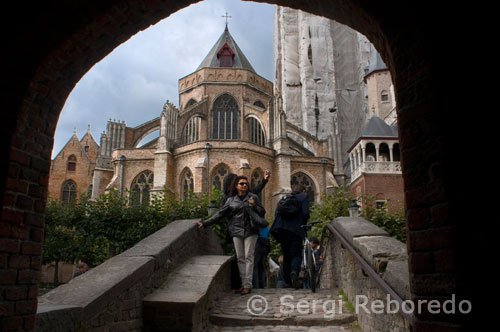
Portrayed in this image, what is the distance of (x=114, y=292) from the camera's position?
12.8 ft

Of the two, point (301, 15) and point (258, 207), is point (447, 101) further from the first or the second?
point (301, 15)

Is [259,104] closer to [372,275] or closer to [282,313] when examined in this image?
[282,313]

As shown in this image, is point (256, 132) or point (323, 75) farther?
point (323, 75)

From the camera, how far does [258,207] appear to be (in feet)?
21.2

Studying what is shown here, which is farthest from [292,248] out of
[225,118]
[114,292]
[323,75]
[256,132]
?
[323,75]

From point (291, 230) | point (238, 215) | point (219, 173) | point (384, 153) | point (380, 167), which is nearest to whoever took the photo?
point (238, 215)

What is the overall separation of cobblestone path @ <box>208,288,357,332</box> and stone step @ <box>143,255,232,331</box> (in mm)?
258

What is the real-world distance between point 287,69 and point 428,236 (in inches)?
1796

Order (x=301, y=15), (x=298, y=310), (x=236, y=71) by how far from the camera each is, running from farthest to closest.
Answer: (x=301, y=15) → (x=236, y=71) → (x=298, y=310)

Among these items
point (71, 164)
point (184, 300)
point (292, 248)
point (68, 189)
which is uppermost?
point (71, 164)

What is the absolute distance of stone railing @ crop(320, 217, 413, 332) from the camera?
3857mm

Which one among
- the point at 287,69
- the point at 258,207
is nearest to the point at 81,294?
the point at 258,207

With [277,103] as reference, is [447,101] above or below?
below

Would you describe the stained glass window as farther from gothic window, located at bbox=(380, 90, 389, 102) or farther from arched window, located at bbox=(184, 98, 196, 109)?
gothic window, located at bbox=(380, 90, 389, 102)
